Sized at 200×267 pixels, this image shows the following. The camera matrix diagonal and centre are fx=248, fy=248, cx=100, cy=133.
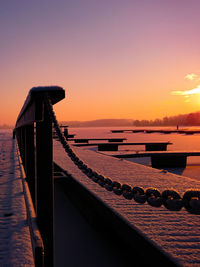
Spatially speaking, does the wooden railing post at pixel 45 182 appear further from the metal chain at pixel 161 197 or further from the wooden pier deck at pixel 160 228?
the wooden pier deck at pixel 160 228

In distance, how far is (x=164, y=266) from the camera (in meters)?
2.28

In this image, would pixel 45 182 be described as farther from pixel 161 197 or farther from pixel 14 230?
pixel 161 197

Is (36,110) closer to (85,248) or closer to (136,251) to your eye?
(136,251)

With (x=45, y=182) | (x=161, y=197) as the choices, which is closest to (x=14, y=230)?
(x=45, y=182)

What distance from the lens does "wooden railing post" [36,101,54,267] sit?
2227 mm

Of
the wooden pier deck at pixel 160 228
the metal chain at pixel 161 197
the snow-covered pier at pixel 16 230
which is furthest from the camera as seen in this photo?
the wooden pier deck at pixel 160 228

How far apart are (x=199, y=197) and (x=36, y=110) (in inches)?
58.4

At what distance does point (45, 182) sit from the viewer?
Result: 2.29 m

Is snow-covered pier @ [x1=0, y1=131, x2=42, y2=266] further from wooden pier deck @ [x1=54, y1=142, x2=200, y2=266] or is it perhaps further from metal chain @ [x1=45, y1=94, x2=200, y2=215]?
wooden pier deck @ [x1=54, y1=142, x2=200, y2=266]

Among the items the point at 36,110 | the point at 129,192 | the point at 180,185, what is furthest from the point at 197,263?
the point at 180,185

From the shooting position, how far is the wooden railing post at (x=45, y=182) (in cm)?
223

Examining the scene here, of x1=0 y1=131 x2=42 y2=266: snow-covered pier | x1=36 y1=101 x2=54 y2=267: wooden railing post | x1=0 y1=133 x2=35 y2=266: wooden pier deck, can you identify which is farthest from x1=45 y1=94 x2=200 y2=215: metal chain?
x1=0 y1=133 x2=35 y2=266: wooden pier deck

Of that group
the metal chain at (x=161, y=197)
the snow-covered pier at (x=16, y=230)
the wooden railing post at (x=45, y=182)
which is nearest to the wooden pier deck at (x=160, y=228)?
the metal chain at (x=161, y=197)

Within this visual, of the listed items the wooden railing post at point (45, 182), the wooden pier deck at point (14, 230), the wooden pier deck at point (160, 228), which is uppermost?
the wooden railing post at point (45, 182)
